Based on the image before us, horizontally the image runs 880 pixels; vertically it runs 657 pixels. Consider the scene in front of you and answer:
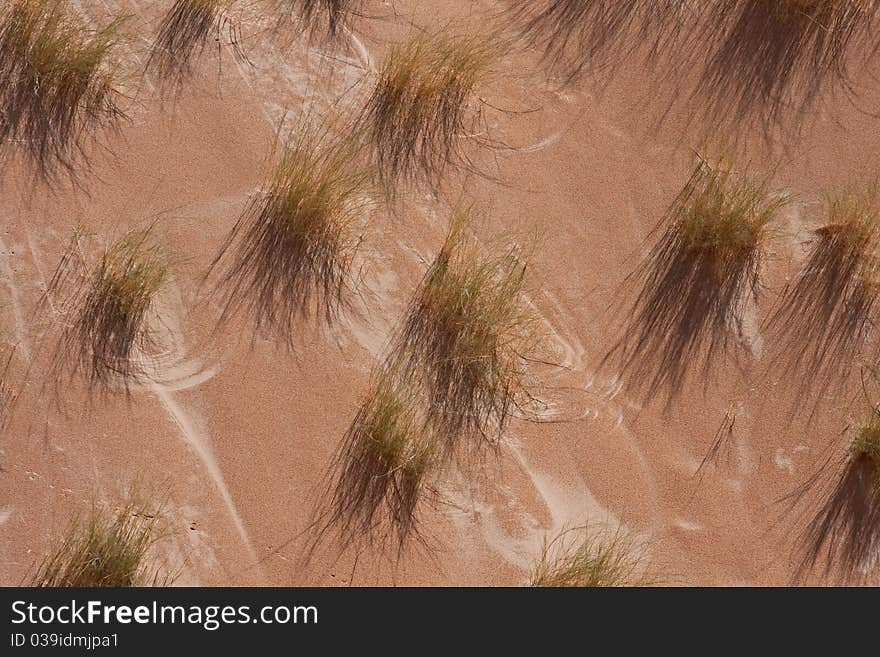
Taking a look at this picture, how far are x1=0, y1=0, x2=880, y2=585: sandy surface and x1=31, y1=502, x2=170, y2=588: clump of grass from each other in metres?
0.06

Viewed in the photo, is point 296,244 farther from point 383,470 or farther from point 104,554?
point 104,554

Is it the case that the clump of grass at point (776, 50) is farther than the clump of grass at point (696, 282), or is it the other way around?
the clump of grass at point (776, 50)

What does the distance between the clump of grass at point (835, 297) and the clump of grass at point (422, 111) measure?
121cm

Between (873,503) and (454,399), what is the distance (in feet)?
4.60

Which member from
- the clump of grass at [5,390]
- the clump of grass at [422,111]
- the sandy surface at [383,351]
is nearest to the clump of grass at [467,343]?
the sandy surface at [383,351]

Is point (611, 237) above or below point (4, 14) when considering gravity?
below

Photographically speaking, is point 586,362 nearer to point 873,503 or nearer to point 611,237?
point 611,237

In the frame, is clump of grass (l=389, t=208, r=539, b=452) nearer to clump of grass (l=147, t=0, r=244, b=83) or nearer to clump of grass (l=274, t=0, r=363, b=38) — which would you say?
clump of grass (l=274, t=0, r=363, b=38)

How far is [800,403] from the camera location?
12.4 ft

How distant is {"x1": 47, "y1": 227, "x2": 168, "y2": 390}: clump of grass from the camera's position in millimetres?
3590

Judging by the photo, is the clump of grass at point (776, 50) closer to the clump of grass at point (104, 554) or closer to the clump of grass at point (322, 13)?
the clump of grass at point (322, 13)

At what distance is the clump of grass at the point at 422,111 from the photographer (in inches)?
152
